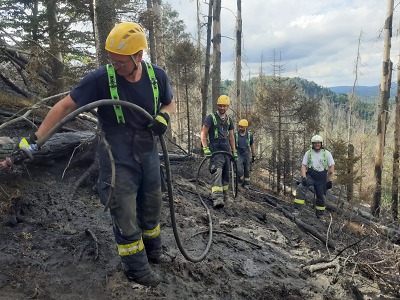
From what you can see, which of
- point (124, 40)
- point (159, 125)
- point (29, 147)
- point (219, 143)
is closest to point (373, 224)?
point (219, 143)

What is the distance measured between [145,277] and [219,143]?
14.7 feet

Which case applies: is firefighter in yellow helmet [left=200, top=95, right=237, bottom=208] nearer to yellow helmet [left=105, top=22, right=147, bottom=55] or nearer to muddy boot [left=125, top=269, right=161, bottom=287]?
muddy boot [left=125, top=269, right=161, bottom=287]

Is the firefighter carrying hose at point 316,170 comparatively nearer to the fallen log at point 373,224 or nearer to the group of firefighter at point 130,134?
the fallen log at point 373,224

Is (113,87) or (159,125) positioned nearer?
(113,87)

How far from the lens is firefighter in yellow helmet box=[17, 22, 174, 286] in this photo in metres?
2.83

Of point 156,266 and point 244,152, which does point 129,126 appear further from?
point 244,152

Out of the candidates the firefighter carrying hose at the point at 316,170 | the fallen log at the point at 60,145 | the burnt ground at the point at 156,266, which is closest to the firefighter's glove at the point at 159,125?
the burnt ground at the point at 156,266

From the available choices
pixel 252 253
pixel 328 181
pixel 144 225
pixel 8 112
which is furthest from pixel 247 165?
pixel 144 225

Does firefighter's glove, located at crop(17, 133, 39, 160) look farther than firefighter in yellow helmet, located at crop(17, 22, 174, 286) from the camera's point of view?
No

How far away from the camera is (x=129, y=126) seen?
3.05 meters

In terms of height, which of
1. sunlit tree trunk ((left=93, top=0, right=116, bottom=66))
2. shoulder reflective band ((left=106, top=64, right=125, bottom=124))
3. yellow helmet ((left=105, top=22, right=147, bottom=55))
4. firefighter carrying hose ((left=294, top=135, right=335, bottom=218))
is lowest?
firefighter carrying hose ((left=294, top=135, right=335, bottom=218))

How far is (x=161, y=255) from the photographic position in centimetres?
363

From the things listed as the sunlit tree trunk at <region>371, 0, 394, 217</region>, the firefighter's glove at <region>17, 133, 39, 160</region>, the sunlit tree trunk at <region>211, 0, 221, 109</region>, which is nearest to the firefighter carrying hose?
the sunlit tree trunk at <region>211, 0, 221, 109</region>

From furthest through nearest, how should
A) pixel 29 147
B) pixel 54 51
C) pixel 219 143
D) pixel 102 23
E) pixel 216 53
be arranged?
pixel 216 53, pixel 54 51, pixel 219 143, pixel 102 23, pixel 29 147
